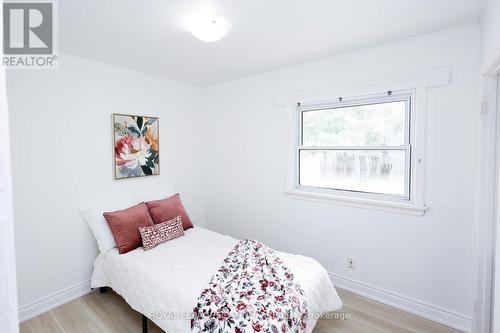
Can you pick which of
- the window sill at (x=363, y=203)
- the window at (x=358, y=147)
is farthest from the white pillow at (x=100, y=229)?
the window at (x=358, y=147)

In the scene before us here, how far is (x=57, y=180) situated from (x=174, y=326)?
1783mm

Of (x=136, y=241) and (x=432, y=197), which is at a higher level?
(x=432, y=197)

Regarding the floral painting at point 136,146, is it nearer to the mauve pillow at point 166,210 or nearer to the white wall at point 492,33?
the mauve pillow at point 166,210

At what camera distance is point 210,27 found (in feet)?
6.18

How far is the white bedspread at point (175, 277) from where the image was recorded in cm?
179

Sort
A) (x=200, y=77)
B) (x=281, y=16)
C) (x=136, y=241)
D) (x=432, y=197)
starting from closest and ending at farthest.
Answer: (x=281, y=16)
(x=432, y=197)
(x=136, y=241)
(x=200, y=77)

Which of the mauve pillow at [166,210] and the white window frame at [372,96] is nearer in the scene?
the white window frame at [372,96]

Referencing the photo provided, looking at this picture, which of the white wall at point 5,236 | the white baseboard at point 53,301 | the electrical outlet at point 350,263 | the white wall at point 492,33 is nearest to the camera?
the white wall at point 5,236

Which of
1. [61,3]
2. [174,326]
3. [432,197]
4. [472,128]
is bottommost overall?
[174,326]

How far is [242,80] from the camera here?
3.37 meters

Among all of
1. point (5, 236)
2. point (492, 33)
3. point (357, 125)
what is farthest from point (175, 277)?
point (492, 33)

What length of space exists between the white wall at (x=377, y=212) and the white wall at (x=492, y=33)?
339mm

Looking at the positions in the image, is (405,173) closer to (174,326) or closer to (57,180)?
(174,326)

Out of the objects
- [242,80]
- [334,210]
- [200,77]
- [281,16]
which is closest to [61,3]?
[281,16]
